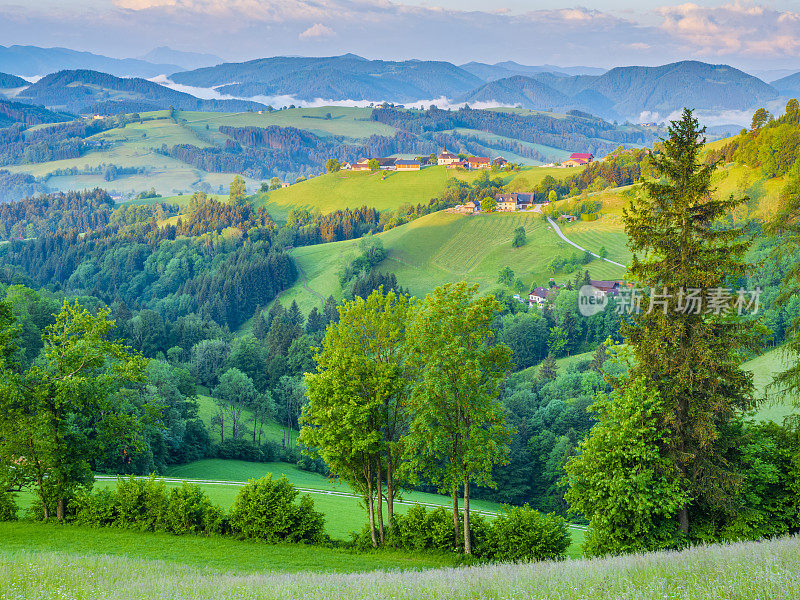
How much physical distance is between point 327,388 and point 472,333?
19.5ft

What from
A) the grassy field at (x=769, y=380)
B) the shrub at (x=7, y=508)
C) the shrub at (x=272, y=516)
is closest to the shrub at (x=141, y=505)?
the shrub at (x=272, y=516)

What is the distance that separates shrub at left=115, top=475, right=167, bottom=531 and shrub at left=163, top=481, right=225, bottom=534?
357 millimetres

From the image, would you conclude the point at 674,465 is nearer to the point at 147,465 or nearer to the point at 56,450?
the point at 56,450

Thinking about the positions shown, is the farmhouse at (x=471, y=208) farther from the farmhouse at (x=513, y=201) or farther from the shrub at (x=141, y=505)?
the shrub at (x=141, y=505)

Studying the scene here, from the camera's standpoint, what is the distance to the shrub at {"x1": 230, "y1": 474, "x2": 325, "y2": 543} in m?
24.0

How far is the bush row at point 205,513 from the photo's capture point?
949 inches

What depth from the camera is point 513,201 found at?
18700 centimetres

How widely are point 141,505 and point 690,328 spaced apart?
22300 millimetres

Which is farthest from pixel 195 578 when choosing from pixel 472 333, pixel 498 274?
pixel 498 274

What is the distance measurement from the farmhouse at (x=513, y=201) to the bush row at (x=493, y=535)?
541 feet

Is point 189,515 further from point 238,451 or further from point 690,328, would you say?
point 238,451

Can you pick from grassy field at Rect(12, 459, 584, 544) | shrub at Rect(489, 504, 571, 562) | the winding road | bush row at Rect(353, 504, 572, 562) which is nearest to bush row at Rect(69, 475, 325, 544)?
grassy field at Rect(12, 459, 584, 544)

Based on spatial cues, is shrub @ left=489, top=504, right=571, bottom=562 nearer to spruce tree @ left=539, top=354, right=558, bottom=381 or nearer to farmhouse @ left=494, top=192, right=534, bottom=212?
spruce tree @ left=539, top=354, right=558, bottom=381

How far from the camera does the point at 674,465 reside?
20750mm
